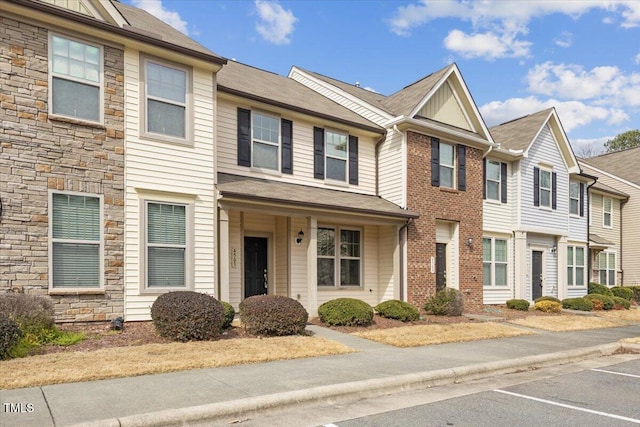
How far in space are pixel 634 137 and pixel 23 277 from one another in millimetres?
54854

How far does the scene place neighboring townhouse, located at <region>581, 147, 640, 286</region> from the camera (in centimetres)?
2719

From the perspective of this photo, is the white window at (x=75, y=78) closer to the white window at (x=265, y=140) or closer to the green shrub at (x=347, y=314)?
the white window at (x=265, y=140)

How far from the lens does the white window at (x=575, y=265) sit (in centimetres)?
2358

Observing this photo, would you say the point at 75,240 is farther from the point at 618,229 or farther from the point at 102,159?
the point at 618,229

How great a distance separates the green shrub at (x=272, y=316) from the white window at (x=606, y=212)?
76.4 feet

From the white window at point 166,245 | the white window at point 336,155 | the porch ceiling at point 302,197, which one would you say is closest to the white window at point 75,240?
the white window at point 166,245

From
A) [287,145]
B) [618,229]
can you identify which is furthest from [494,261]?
[618,229]

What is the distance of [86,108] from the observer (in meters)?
10.4

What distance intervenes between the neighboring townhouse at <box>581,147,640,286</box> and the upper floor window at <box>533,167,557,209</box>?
611 cm

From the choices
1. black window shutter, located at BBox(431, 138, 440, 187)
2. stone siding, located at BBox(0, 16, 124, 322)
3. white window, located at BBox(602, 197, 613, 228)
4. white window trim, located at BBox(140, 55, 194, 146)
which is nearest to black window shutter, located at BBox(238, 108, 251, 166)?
white window trim, located at BBox(140, 55, 194, 146)

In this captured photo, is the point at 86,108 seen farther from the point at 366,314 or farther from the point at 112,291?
the point at 366,314

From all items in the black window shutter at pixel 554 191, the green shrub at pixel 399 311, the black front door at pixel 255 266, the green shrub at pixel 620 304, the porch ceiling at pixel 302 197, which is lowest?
Answer: the green shrub at pixel 620 304

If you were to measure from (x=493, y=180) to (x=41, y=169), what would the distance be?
1631cm

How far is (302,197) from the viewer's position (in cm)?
1372
